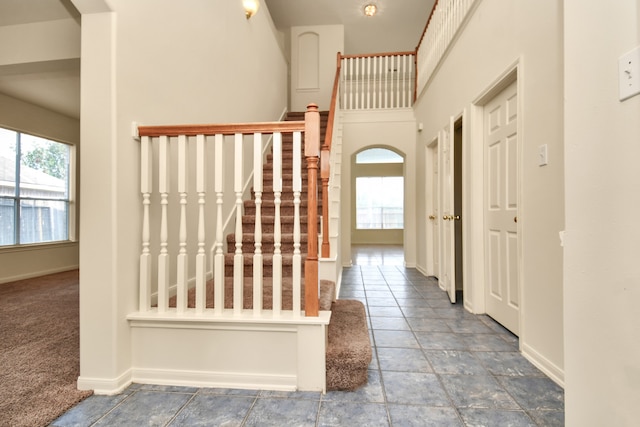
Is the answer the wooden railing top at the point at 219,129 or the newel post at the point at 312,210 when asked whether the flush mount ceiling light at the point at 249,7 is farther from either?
the newel post at the point at 312,210

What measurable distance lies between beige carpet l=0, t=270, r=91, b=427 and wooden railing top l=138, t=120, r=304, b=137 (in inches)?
52.5

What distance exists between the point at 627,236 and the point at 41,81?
5409mm

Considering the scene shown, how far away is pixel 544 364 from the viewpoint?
168 centimetres

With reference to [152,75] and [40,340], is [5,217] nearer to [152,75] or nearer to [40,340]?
[40,340]

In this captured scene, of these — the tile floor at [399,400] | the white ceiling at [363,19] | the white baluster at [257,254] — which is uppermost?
the white ceiling at [363,19]

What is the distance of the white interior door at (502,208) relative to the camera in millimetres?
2156

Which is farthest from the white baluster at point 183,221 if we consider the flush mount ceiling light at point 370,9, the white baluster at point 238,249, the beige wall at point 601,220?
the flush mount ceiling light at point 370,9

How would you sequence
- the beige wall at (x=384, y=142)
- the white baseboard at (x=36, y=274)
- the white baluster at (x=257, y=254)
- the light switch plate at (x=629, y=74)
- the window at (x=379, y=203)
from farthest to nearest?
the window at (x=379, y=203), the beige wall at (x=384, y=142), the white baseboard at (x=36, y=274), the white baluster at (x=257, y=254), the light switch plate at (x=629, y=74)

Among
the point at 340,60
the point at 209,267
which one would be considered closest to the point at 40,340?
the point at 209,267

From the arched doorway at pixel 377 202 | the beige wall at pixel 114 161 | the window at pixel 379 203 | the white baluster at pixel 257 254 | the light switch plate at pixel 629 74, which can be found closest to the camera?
the light switch plate at pixel 629 74

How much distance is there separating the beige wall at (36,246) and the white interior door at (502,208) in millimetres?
5769

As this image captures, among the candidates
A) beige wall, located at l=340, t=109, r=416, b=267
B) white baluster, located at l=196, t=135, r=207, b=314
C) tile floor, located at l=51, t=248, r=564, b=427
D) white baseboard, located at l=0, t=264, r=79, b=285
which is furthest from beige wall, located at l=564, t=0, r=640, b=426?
white baseboard, located at l=0, t=264, r=79, b=285

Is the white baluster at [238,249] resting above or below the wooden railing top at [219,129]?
below

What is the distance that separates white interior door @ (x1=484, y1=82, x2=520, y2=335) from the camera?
2.16 metres
